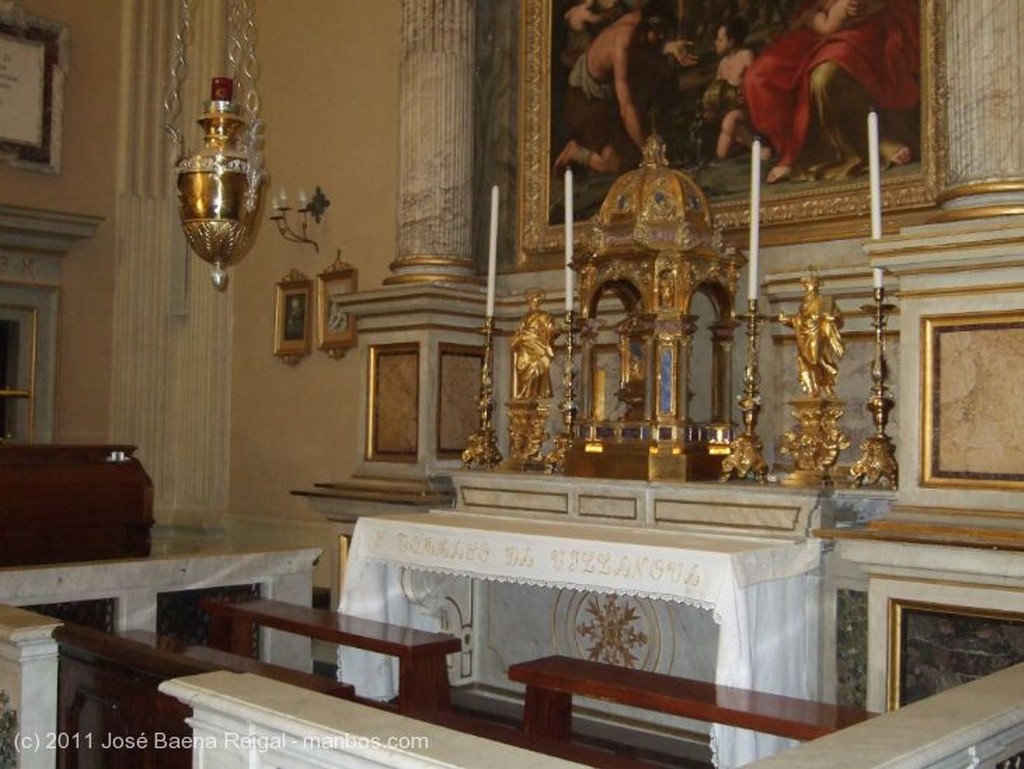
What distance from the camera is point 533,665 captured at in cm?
424

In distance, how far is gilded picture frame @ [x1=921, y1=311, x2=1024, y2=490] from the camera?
13.4 feet

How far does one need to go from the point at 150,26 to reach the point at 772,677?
24.7 feet

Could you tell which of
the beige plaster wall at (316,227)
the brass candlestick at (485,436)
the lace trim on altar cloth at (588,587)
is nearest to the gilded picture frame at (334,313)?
the beige plaster wall at (316,227)

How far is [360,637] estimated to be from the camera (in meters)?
4.59

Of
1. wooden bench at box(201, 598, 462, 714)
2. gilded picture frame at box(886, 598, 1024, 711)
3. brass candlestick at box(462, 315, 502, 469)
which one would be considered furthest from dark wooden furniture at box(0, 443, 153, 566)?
gilded picture frame at box(886, 598, 1024, 711)

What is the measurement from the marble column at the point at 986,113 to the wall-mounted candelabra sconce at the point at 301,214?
14.7 feet

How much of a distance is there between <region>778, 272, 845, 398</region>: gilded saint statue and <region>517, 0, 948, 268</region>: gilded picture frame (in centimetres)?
62

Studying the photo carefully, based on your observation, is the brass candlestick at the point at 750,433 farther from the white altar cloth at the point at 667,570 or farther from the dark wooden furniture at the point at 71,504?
the dark wooden furniture at the point at 71,504

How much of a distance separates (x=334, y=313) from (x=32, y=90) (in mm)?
3209

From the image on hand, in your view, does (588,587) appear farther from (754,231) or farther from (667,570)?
(754,231)

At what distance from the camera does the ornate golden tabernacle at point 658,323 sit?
511 centimetres

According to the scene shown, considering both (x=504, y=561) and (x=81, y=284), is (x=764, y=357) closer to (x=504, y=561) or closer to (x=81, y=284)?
(x=504, y=561)

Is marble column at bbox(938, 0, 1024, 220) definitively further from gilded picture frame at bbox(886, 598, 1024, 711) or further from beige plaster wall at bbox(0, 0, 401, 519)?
beige plaster wall at bbox(0, 0, 401, 519)

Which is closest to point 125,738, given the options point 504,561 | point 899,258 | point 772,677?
point 504,561
